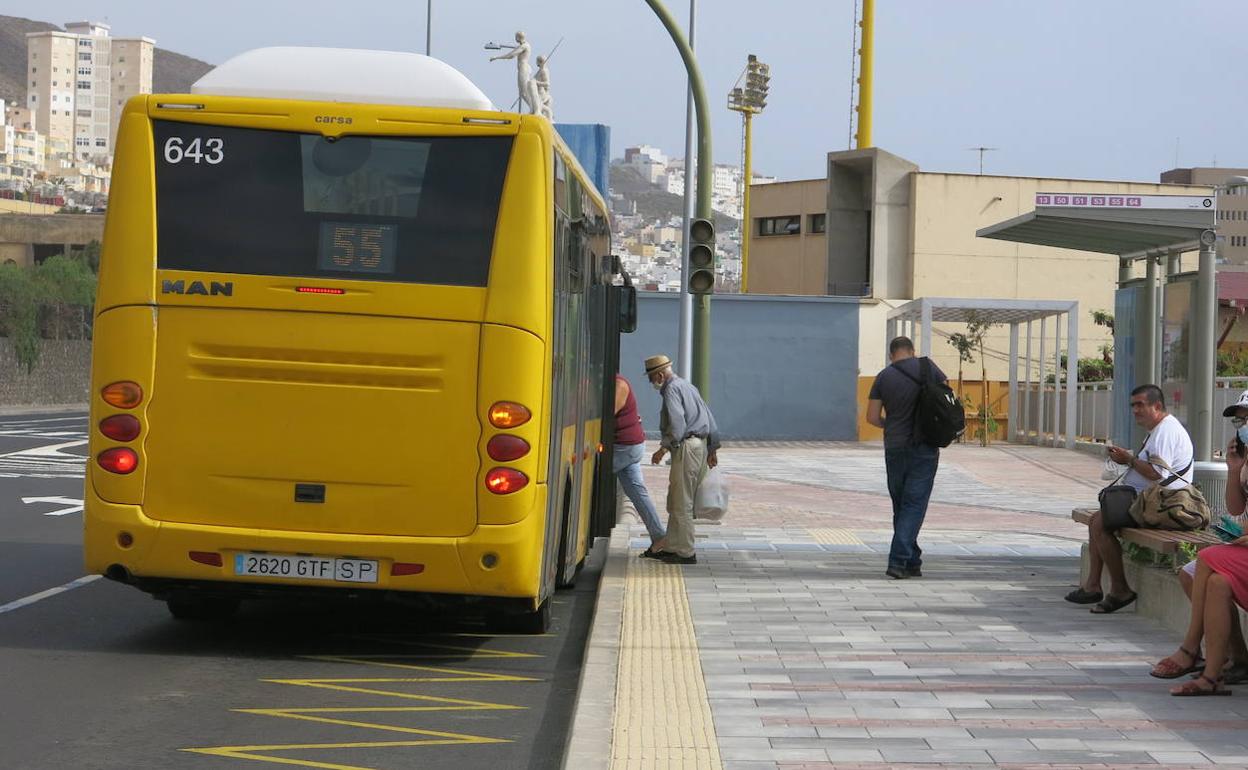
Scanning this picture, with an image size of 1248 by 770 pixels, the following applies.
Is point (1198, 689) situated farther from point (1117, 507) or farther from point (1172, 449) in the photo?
point (1117, 507)

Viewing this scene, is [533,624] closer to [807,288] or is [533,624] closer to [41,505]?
[41,505]

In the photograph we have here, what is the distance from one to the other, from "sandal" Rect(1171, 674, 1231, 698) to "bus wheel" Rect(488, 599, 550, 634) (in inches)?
152

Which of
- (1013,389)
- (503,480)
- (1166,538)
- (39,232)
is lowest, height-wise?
(1166,538)

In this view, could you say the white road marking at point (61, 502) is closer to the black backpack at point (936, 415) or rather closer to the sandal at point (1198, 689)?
the black backpack at point (936, 415)

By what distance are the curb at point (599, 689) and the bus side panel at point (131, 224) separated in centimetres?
288

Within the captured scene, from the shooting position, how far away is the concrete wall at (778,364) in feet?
132

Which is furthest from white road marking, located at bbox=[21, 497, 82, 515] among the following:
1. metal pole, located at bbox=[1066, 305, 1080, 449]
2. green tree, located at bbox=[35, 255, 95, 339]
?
green tree, located at bbox=[35, 255, 95, 339]

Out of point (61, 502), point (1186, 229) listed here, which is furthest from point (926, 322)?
point (1186, 229)

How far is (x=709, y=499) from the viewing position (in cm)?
1393

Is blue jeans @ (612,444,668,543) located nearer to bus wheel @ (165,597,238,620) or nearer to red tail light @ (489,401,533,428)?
bus wheel @ (165,597,238,620)

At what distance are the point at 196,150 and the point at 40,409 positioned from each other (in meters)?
54.7

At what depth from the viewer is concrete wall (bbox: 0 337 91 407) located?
63844mm

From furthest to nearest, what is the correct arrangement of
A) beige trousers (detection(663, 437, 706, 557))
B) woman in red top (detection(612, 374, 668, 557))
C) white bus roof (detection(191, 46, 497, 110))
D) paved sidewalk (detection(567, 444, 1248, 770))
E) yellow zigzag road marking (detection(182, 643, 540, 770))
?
woman in red top (detection(612, 374, 668, 557))
beige trousers (detection(663, 437, 706, 557))
white bus roof (detection(191, 46, 497, 110))
yellow zigzag road marking (detection(182, 643, 540, 770))
paved sidewalk (detection(567, 444, 1248, 770))

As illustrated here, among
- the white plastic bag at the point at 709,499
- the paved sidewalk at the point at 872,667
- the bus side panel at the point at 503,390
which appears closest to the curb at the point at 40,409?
the white plastic bag at the point at 709,499
